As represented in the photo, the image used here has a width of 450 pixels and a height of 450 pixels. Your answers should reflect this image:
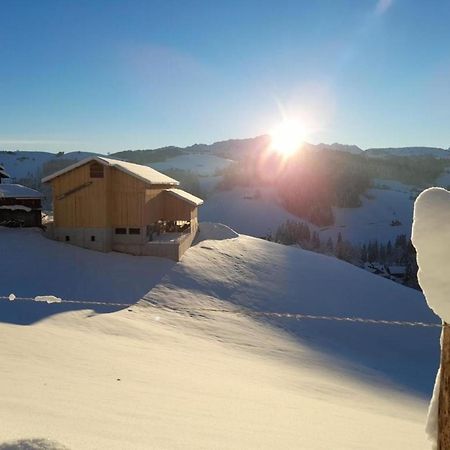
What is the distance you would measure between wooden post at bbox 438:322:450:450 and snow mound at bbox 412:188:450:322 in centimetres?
21

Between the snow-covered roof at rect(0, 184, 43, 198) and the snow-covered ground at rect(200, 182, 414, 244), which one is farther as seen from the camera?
the snow-covered ground at rect(200, 182, 414, 244)

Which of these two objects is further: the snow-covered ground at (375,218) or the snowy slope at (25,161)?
the snowy slope at (25,161)

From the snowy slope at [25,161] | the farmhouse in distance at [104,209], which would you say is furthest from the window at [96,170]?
the snowy slope at [25,161]

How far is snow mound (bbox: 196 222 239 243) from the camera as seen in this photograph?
34.2 meters

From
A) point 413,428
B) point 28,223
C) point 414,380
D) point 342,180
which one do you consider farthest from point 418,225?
point 342,180

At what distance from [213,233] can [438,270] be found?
32.3 meters

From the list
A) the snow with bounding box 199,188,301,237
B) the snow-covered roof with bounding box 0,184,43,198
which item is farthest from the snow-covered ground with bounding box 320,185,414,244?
the snow-covered roof with bounding box 0,184,43,198

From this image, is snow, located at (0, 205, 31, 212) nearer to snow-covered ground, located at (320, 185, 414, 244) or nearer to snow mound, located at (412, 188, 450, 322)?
snow mound, located at (412, 188, 450, 322)

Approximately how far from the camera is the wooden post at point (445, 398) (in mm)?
3150

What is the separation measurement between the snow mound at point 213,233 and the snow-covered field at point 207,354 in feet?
1.47

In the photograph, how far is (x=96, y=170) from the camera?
2616 centimetres

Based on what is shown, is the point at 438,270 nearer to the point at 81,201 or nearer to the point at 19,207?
the point at 81,201

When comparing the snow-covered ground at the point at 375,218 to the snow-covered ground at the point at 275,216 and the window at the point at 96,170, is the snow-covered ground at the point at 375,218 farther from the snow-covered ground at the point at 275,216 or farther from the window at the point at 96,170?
the window at the point at 96,170

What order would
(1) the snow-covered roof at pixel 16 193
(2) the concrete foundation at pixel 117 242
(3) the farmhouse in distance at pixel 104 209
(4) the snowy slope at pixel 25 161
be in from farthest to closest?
1. (4) the snowy slope at pixel 25 161
2. (1) the snow-covered roof at pixel 16 193
3. (3) the farmhouse in distance at pixel 104 209
4. (2) the concrete foundation at pixel 117 242
